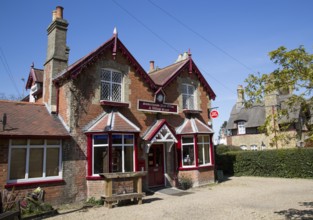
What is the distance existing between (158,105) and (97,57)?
4675 millimetres

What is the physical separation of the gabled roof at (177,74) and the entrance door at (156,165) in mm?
4037

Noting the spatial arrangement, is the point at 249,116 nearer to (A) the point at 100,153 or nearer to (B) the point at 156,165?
(B) the point at 156,165

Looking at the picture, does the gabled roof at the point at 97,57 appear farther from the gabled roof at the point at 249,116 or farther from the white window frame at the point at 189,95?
the gabled roof at the point at 249,116

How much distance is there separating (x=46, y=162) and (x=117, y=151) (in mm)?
3391

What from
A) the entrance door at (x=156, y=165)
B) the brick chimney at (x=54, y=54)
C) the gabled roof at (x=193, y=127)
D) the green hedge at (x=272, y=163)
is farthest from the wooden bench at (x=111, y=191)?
the green hedge at (x=272, y=163)

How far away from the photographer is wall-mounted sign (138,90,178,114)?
53.5 feet

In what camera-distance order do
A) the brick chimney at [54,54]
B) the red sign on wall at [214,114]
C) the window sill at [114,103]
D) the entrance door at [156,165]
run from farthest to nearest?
the red sign on wall at [214,114], the entrance door at [156,165], the brick chimney at [54,54], the window sill at [114,103]

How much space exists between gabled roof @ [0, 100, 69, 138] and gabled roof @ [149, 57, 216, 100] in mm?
6901

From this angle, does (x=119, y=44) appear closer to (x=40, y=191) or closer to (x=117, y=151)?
(x=117, y=151)

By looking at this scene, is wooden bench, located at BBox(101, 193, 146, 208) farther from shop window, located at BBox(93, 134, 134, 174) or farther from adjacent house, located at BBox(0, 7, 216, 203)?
shop window, located at BBox(93, 134, 134, 174)

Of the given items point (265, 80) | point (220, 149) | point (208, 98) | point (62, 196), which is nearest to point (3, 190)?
point (62, 196)

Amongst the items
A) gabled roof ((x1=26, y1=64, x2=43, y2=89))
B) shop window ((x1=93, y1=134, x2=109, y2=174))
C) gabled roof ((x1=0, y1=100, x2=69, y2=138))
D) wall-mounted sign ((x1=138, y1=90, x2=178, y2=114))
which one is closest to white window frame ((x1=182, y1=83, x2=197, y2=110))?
wall-mounted sign ((x1=138, y1=90, x2=178, y2=114))

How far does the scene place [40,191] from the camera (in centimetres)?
1170

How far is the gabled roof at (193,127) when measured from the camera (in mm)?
17547
